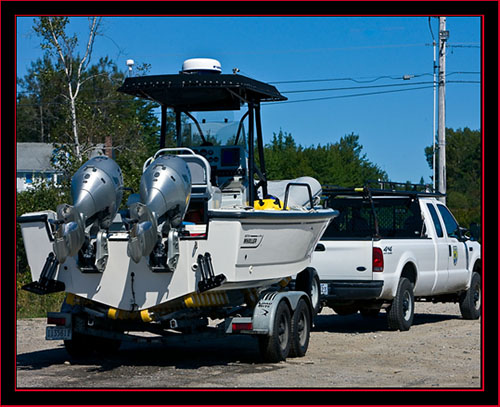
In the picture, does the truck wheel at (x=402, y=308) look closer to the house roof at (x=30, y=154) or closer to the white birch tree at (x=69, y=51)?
the white birch tree at (x=69, y=51)

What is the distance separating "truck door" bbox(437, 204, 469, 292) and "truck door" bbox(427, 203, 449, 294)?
173mm

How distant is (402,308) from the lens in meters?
15.2

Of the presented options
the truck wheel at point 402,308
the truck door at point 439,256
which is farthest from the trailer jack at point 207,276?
the truck door at point 439,256

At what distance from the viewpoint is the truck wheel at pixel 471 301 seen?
57.6 feet

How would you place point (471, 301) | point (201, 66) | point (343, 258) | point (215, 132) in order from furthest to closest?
point (471, 301) → point (343, 258) → point (215, 132) → point (201, 66)

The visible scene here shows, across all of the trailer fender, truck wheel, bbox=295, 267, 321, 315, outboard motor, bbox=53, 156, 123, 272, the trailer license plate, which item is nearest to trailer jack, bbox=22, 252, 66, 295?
outboard motor, bbox=53, 156, 123, 272

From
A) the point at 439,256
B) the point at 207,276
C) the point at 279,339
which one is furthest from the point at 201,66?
the point at 439,256

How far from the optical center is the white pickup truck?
14.6 meters

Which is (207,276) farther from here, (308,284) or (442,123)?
(442,123)

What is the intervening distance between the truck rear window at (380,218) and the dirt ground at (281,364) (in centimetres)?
168

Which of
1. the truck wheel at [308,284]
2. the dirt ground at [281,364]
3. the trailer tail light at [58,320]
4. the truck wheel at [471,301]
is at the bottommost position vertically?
the dirt ground at [281,364]

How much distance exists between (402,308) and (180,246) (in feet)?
19.0
